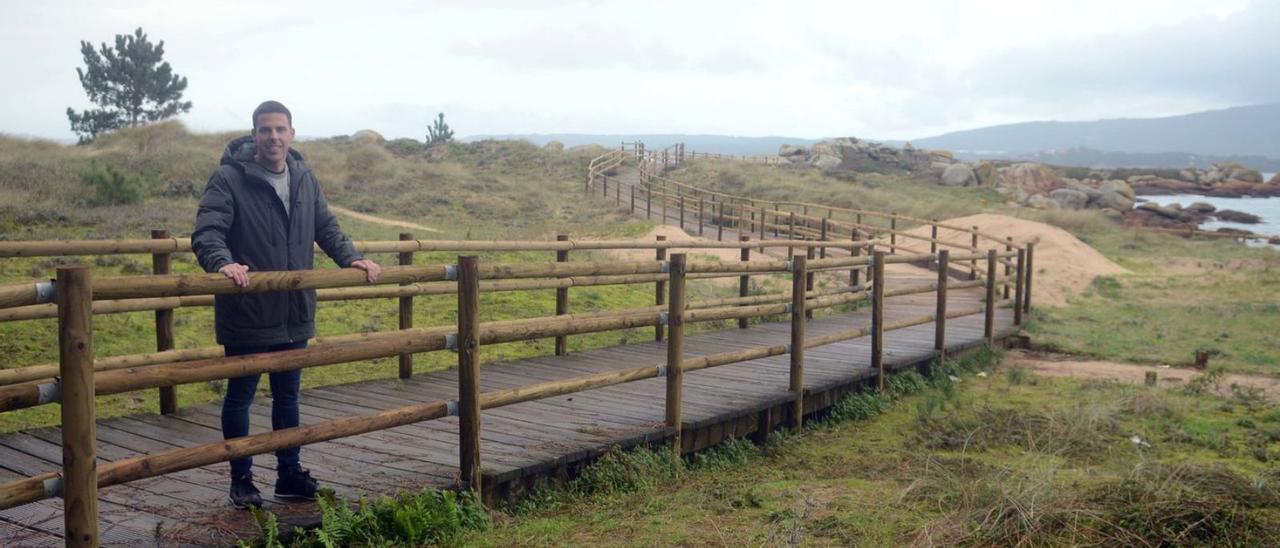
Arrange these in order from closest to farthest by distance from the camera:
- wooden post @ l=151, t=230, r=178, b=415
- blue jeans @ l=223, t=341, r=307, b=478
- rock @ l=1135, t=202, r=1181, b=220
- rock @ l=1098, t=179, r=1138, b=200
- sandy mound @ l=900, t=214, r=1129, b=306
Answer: blue jeans @ l=223, t=341, r=307, b=478 → wooden post @ l=151, t=230, r=178, b=415 → sandy mound @ l=900, t=214, r=1129, b=306 → rock @ l=1135, t=202, r=1181, b=220 → rock @ l=1098, t=179, r=1138, b=200

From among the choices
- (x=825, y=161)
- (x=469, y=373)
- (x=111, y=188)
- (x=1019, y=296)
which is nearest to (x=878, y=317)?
(x=469, y=373)

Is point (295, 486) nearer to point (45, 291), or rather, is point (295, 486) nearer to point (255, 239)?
point (255, 239)

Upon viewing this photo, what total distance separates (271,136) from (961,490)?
3331 millimetres

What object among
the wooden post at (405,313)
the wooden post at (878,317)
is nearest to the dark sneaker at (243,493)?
the wooden post at (405,313)

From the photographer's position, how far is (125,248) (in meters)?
5.39

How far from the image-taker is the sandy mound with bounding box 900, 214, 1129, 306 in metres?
18.1

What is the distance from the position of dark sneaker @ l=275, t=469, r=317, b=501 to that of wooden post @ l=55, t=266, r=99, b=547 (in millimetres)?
1030

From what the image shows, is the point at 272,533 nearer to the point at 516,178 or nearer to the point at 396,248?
the point at 396,248

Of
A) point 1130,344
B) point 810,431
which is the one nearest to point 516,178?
point 1130,344

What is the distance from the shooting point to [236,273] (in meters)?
3.66

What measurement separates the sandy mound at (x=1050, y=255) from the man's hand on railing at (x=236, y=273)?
15.1m

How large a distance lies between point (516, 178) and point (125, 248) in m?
33.1

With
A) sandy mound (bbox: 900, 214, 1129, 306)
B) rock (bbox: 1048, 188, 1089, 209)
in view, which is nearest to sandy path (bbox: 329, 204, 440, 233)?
sandy mound (bbox: 900, 214, 1129, 306)

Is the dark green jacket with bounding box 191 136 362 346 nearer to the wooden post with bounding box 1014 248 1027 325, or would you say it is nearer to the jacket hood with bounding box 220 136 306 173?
the jacket hood with bounding box 220 136 306 173
